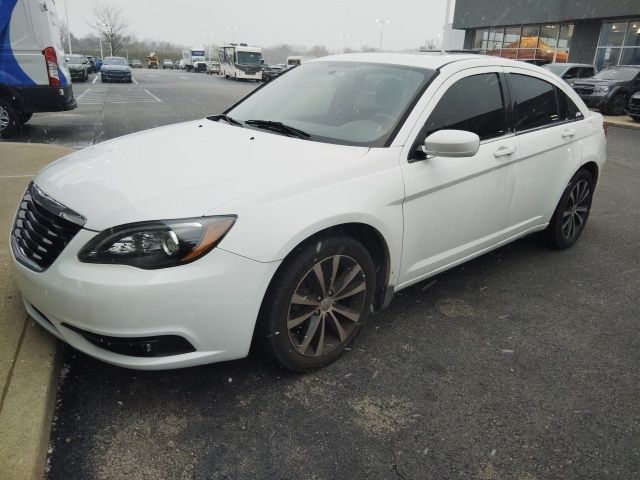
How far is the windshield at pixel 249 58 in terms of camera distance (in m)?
41.2

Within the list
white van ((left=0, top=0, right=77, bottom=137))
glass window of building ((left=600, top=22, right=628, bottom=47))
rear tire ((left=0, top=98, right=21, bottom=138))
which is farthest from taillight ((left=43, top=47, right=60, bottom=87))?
glass window of building ((left=600, top=22, right=628, bottom=47))

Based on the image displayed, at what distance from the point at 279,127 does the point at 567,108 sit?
2.57 metres

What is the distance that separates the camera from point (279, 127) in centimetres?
339

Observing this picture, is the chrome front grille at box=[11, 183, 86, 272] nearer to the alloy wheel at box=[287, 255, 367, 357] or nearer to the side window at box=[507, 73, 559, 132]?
the alloy wheel at box=[287, 255, 367, 357]

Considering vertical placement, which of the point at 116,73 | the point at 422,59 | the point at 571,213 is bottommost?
the point at 116,73

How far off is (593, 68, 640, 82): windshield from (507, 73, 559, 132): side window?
15582mm

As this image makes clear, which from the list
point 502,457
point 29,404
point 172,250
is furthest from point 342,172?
point 29,404

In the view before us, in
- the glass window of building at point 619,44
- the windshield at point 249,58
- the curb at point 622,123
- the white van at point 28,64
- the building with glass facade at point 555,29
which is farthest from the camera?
the windshield at point 249,58

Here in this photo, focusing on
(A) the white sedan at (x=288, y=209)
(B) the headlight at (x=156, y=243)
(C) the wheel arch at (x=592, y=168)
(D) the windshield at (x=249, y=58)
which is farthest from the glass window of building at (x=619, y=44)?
(B) the headlight at (x=156, y=243)

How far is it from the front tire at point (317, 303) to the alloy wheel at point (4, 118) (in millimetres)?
8910

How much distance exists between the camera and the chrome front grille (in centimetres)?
243

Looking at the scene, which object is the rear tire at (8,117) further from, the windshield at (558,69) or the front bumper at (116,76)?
the front bumper at (116,76)

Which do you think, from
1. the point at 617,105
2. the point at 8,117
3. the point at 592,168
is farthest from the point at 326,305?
the point at 617,105

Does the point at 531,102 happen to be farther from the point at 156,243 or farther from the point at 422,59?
the point at 156,243
